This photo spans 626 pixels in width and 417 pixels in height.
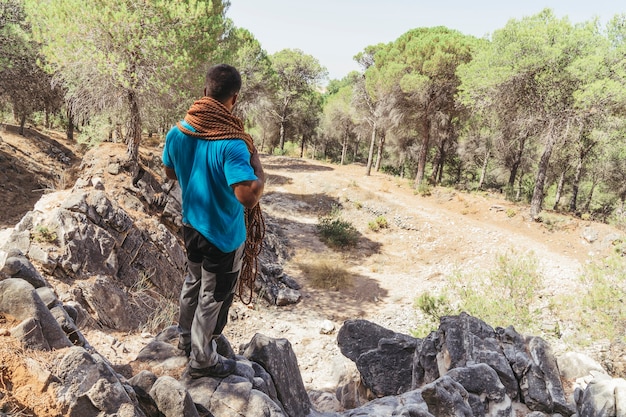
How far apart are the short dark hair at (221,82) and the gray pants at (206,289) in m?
1.12

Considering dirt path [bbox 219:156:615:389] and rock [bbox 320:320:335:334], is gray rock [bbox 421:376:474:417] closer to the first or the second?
dirt path [bbox 219:156:615:389]

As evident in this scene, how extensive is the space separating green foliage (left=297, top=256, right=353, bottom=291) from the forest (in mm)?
7677

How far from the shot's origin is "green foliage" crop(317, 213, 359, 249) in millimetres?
17766

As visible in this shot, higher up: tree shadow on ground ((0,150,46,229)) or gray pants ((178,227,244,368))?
gray pants ((178,227,244,368))

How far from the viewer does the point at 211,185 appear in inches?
111

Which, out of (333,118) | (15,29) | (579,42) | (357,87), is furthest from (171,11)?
(333,118)

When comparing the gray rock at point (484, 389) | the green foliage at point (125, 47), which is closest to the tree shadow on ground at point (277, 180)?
the green foliage at point (125, 47)

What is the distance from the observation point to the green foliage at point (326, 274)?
1388 centimetres

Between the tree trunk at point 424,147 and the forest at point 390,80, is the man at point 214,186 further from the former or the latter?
the tree trunk at point 424,147

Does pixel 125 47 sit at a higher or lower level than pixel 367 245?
higher

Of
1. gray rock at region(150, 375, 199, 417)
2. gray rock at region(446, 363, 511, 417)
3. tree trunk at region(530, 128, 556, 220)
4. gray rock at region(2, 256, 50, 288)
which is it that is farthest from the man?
tree trunk at region(530, 128, 556, 220)

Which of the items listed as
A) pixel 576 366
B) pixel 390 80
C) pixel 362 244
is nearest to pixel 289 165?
pixel 390 80

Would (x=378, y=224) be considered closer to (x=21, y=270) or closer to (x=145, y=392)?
(x=21, y=270)

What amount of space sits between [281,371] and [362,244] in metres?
14.3
